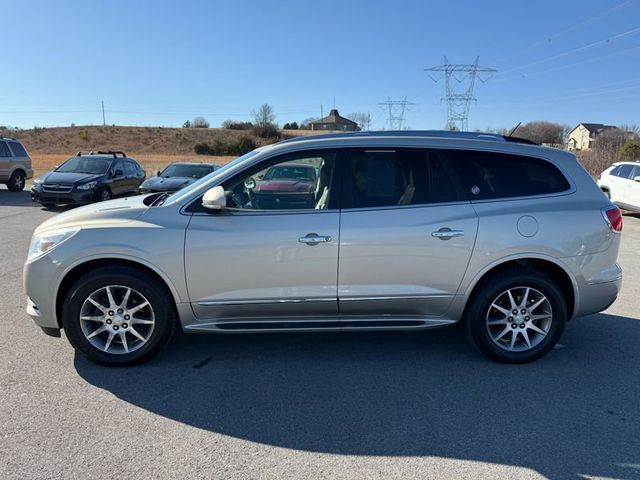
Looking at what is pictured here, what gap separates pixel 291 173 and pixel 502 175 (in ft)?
6.01

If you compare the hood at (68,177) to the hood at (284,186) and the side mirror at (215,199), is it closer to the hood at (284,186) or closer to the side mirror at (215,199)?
the hood at (284,186)

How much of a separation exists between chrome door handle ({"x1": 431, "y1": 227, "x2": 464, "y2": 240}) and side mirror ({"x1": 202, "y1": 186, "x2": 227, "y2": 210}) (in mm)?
1683

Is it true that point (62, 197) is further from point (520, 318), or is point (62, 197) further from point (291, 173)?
point (520, 318)

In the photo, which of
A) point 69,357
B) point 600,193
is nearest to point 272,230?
point 69,357

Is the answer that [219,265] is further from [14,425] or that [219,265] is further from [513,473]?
[513,473]

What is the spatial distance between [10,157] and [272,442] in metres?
19.5

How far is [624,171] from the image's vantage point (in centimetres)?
1493

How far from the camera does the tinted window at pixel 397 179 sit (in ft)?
13.4

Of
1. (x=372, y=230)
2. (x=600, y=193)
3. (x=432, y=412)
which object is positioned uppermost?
(x=600, y=193)

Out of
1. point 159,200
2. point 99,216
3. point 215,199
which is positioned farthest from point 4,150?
point 215,199

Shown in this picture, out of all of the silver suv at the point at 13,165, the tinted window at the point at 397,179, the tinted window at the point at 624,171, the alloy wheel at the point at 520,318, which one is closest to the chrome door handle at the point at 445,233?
the tinted window at the point at 397,179

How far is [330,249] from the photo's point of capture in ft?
12.9

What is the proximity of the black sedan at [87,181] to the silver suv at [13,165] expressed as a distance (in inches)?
176

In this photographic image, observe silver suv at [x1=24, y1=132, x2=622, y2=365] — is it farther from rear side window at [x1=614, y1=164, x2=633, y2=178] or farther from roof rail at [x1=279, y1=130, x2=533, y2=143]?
rear side window at [x1=614, y1=164, x2=633, y2=178]
